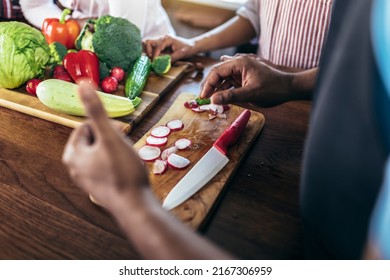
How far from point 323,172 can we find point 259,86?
20.6 inches

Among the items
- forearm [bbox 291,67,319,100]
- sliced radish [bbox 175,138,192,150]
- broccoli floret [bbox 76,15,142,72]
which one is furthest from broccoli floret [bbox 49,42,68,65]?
forearm [bbox 291,67,319,100]

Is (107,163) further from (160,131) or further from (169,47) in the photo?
(169,47)

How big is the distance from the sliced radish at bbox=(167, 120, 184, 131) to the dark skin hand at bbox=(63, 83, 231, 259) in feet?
1.71

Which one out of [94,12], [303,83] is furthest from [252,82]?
[94,12]

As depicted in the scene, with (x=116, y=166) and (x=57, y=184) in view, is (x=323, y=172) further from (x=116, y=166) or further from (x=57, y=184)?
(x=57, y=184)

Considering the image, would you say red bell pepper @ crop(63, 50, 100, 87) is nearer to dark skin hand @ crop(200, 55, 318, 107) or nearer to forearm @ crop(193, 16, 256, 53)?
dark skin hand @ crop(200, 55, 318, 107)

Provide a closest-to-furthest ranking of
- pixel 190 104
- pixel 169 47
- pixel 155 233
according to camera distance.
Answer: pixel 155 233 → pixel 190 104 → pixel 169 47

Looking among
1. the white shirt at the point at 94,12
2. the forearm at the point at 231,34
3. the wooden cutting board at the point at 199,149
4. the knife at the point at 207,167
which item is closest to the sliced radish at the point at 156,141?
the wooden cutting board at the point at 199,149

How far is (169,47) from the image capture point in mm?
1522

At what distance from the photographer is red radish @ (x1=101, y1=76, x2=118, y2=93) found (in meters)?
1.25

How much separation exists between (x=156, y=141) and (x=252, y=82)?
12.6 inches

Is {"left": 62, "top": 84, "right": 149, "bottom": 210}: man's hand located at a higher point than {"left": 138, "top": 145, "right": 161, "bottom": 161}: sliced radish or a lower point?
higher

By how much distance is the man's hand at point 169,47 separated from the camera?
1.49m

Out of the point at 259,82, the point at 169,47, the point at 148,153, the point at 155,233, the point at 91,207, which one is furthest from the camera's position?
the point at 169,47
